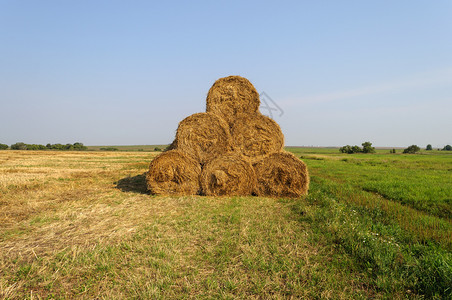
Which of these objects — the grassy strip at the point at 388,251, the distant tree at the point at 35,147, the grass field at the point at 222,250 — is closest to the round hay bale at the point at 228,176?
the grass field at the point at 222,250

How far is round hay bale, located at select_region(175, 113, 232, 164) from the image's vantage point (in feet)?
27.0

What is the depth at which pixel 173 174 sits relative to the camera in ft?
26.7

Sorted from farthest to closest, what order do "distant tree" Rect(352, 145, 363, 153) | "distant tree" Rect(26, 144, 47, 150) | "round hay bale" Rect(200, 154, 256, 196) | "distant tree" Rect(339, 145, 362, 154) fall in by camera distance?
"distant tree" Rect(339, 145, 362, 154)
"distant tree" Rect(352, 145, 363, 153)
"distant tree" Rect(26, 144, 47, 150)
"round hay bale" Rect(200, 154, 256, 196)

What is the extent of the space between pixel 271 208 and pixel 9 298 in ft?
17.6

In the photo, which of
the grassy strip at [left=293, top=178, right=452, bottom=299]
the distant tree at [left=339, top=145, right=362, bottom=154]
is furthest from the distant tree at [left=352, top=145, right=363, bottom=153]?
the grassy strip at [left=293, top=178, right=452, bottom=299]

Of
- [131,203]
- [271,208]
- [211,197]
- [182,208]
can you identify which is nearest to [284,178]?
[271,208]

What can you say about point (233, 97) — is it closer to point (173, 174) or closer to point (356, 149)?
point (173, 174)

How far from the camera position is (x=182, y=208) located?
6.48 meters

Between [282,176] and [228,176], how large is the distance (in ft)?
6.08

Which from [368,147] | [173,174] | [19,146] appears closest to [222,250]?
[173,174]

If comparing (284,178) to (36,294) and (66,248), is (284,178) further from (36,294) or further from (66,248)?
(36,294)

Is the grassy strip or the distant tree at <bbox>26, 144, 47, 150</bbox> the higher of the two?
the distant tree at <bbox>26, 144, 47, 150</bbox>

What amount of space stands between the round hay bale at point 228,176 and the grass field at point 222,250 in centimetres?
122

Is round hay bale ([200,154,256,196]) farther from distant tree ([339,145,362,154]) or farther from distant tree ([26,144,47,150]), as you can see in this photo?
distant tree ([26,144,47,150])
